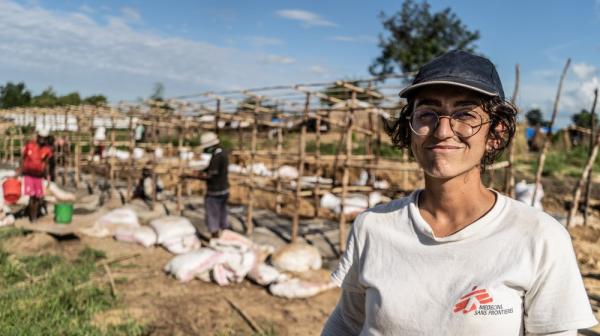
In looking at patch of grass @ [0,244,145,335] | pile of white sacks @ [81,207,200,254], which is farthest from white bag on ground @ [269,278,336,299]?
pile of white sacks @ [81,207,200,254]

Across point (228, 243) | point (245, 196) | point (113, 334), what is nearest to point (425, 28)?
point (245, 196)

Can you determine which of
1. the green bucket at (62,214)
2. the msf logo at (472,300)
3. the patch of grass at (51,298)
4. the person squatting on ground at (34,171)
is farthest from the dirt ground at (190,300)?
the msf logo at (472,300)

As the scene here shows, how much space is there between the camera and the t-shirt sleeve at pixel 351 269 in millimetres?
1229

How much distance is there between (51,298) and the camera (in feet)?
14.0

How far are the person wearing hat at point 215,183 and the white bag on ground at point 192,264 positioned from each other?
3.84 feet

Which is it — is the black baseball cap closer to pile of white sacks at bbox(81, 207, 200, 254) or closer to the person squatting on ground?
pile of white sacks at bbox(81, 207, 200, 254)

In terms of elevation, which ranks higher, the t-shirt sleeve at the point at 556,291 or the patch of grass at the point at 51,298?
the t-shirt sleeve at the point at 556,291

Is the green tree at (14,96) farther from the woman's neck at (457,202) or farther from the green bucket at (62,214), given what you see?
the woman's neck at (457,202)

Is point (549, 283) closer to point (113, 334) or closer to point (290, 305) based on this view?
point (113, 334)

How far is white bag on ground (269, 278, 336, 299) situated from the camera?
5.11m

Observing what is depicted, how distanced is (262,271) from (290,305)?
2.10 ft

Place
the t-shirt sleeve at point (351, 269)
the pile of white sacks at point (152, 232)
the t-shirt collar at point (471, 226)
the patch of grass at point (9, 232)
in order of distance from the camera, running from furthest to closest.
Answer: the pile of white sacks at point (152, 232), the patch of grass at point (9, 232), the t-shirt sleeve at point (351, 269), the t-shirt collar at point (471, 226)

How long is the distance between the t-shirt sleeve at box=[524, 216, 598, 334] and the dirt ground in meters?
2.99

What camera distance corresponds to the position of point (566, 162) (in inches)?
632
